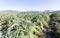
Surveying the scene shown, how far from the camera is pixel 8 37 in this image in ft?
35.1

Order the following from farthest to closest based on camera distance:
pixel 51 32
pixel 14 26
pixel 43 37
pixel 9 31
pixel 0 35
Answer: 1. pixel 51 32
2. pixel 43 37
3. pixel 14 26
4. pixel 9 31
5. pixel 0 35

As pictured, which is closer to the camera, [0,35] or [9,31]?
[0,35]

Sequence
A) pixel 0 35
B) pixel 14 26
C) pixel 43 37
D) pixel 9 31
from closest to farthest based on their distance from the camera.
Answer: pixel 0 35
pixel 9 31
pixel 14 26
pixel 43 37

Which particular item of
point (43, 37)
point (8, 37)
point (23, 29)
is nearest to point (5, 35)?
point (8, 37)

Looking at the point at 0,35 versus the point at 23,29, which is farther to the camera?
the point at 23,29

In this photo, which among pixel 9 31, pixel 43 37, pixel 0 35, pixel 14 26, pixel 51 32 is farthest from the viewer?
pixel 51 32

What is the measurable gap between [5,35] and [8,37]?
0.29m

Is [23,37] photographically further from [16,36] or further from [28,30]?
[28,30]

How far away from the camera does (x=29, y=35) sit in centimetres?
1172

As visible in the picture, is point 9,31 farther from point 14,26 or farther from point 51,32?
point 51,32

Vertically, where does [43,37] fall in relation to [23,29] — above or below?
below

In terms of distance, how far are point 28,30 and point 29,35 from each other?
0.72 m

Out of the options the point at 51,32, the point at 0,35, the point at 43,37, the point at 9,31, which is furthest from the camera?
the point at 51,32

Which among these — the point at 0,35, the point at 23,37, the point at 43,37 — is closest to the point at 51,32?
the point at 43,37
